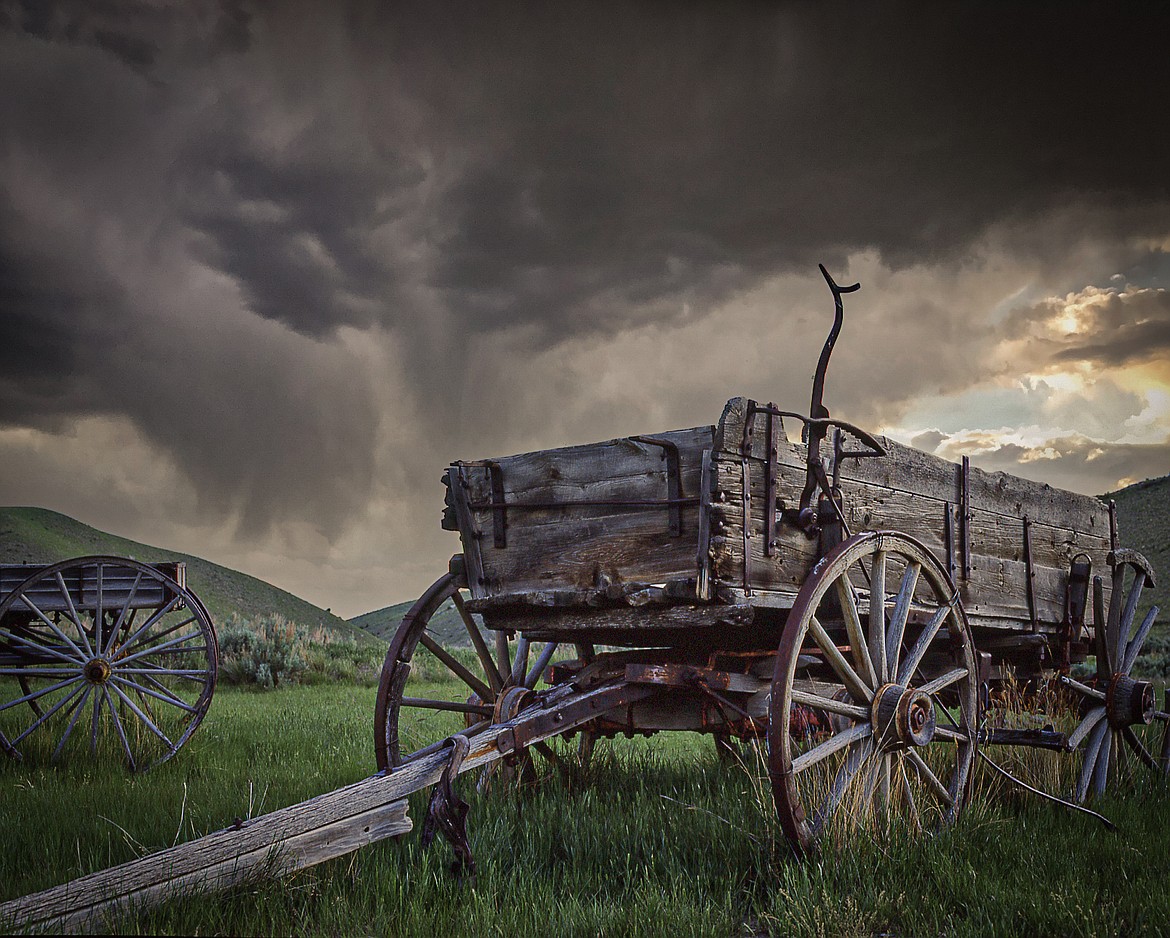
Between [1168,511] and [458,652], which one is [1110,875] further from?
[1168,511]

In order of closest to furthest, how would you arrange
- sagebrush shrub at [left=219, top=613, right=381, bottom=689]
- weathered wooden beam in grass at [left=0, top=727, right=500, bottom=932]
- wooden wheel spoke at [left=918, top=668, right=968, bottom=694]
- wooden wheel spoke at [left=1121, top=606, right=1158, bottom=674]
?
weathered wooden beam in grass at [left=0, top=727, right=500, bottom=932] < wooden wheel spoke at [left=918, top=668, right=968, bottom=694] < wooden wheel spoke at [left=1121, top=606, right=1158, bottom=674] < sagebrush shrub at [left=219, top=613, right=381, bottom=689]

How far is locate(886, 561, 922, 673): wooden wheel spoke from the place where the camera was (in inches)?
164

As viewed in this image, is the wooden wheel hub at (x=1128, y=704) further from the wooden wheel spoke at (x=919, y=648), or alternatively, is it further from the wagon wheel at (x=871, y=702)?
the wooden wheel spoke at (x=919, y=648)

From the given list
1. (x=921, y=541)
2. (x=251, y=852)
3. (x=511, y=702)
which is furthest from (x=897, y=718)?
(x=251, y=852)

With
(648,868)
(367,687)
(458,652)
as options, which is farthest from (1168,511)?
(648,868)

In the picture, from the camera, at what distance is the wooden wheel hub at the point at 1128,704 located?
5348mm

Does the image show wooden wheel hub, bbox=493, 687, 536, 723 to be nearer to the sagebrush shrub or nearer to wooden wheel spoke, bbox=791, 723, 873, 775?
wooden wheel spoke, bbox=791, 723, 873, 775

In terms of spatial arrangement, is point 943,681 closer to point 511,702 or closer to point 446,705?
point 511,702

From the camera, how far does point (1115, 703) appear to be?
17.6 feet

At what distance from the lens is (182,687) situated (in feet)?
37.1

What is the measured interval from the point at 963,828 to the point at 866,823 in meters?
0.63

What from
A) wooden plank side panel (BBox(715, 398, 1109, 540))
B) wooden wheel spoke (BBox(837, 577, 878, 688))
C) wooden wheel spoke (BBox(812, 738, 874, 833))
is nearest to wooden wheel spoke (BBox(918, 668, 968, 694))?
wooden wheel spoke (BBox(837, 577, 878, 688))

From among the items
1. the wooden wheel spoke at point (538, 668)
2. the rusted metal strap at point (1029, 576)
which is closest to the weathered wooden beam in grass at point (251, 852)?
the wooden wheel spoke at point (538, 668)

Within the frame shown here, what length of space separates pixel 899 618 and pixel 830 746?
34.5 inches
